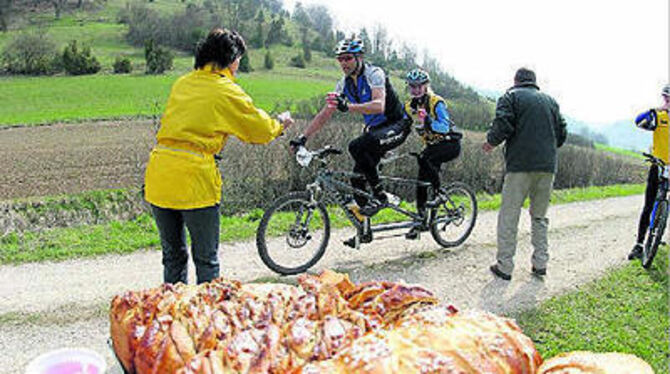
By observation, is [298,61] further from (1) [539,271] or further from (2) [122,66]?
(1) [539,271]

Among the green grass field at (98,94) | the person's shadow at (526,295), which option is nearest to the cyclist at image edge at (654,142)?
the person's shadow at (526,295)

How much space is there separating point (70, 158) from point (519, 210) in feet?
55.9

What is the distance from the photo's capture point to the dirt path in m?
4.53

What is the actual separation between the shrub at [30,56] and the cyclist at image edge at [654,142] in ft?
154

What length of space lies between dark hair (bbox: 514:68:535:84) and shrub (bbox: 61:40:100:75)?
46722 millimetres

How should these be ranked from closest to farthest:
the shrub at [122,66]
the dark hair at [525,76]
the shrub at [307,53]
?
the dark hair at [525,76], the shrub at [122,66], the shrub at [307,53]

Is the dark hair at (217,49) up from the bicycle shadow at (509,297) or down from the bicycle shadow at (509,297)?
up

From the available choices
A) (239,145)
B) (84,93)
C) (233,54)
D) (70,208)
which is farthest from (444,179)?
(84,93)

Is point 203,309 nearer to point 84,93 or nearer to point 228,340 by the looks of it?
point 228,340

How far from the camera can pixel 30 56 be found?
44406mm

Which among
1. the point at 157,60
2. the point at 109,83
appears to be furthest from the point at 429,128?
the point at 157,60

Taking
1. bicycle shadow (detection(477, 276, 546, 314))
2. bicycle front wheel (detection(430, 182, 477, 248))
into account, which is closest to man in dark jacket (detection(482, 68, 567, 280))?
bicycle shadow (detection(477, 276, 546, 314))

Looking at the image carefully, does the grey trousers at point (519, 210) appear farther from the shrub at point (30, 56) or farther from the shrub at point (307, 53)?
the shrub at point (307, 53)

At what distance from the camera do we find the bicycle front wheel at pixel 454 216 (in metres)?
7.10
